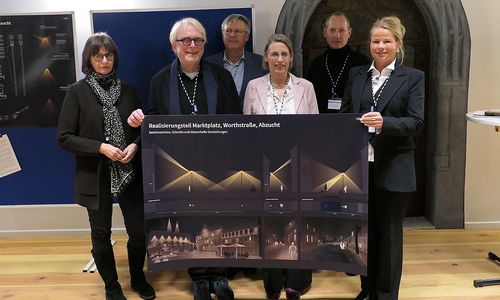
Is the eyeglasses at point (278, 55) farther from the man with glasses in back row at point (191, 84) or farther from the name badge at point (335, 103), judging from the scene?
the name badge at point (335, 103)

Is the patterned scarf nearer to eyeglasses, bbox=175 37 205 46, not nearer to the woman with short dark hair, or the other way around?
the woman with short dark hair

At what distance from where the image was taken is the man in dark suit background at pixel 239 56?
3305mm

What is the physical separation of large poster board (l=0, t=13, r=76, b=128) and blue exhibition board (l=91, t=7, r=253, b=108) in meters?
0.45

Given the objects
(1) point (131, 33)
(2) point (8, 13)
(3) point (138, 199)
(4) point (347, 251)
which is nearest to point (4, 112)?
(2) point (8, 13)

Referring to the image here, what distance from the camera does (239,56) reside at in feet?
11.1

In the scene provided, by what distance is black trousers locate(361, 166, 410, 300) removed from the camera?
255 centimetres

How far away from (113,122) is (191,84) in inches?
20.4

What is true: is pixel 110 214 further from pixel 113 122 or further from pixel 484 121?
pixel 484 121

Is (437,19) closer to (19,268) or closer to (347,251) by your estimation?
(347,251)

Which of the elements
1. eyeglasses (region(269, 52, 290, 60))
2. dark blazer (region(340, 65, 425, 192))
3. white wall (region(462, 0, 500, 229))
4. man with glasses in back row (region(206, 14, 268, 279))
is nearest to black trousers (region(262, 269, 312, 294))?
man with glasses in back row (region(206, 14, 268, 279))

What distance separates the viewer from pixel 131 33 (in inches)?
143

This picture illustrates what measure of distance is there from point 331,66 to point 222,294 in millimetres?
1860

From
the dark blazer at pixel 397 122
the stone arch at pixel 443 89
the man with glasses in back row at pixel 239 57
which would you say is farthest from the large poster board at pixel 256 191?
the stone arch at pixel 443 89

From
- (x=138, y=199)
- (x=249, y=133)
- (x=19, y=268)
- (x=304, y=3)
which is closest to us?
(x=249, y=133)
